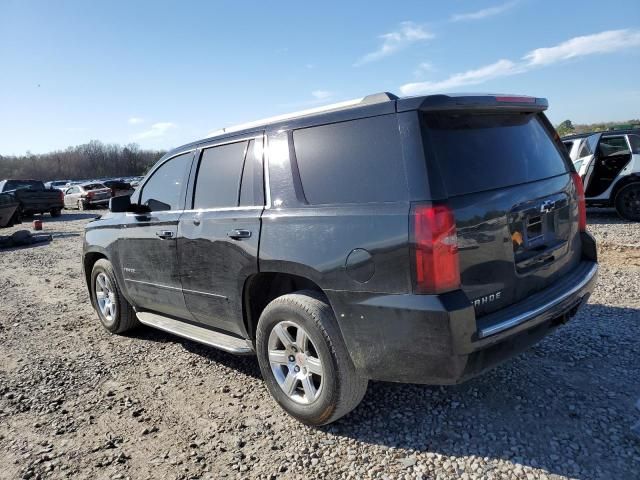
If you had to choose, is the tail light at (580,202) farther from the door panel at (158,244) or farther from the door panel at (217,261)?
the door panel at (158,244)

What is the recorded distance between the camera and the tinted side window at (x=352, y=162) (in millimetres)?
2574

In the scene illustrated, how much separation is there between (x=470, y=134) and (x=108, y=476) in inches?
112

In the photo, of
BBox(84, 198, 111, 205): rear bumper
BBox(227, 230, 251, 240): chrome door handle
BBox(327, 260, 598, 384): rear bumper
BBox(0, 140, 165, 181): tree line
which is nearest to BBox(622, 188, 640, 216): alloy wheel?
BBox(327, 260, 598, 384): rear bumper

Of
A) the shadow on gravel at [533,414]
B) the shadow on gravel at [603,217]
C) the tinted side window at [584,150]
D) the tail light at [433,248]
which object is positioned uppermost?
the tinted side window at [584,150]

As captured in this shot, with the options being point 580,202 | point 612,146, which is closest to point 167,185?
point 580,202

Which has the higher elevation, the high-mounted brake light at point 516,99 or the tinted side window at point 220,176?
the high-mounted brake light at point 516,99

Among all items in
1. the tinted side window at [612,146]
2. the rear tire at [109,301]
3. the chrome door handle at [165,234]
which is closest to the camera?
the chrome door handle at [165,234]

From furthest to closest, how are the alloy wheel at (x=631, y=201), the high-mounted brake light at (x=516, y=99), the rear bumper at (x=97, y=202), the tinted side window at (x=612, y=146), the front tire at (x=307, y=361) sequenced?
the rear bumper at (x=97, y=202), the tinted side window at (x=612, y=146), the alloy wheel at (x=631, y=201), the high-mounted brake light at (x=516, y=99), the front tire at (x=307, y=361)

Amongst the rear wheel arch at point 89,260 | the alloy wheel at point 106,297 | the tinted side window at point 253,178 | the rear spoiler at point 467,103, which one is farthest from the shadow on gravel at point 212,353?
the rear spoiler at point 467,103

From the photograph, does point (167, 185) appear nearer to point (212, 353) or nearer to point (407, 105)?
point (212, 353)

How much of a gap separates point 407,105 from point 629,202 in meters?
8.98

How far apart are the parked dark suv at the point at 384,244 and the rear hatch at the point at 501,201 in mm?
10

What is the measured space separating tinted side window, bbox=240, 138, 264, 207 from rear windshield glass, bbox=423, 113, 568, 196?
1.27 metres

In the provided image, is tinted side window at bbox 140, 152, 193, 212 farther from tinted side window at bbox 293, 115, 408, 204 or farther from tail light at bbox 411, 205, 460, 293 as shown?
tail light at bbox 411, 205, 460, 293
